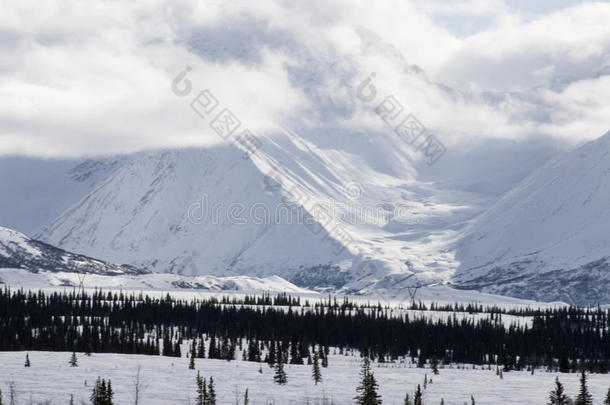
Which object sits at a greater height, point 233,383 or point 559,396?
point 559,396

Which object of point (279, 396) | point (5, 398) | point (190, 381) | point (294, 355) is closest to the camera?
point (5, 398)

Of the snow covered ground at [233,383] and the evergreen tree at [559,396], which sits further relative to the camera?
the snow covered ground at [233,383]

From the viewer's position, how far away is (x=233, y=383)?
4988 inches

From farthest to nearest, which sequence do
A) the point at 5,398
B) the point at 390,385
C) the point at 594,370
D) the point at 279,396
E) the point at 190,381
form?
the point at 594,370 < the point at 390,385 < the point at 190,381 < the point at 279,396 < the point at 5,398

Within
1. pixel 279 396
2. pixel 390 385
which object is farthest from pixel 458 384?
pixel 279 396

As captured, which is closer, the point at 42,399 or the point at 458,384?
the point at 42,399

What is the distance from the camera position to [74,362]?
13462 centimetres

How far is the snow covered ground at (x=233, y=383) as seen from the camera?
115 meters

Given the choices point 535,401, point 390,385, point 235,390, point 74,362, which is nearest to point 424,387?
point 390,385

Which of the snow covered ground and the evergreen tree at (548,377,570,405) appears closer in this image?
the evergreen tree at (548,377,570,405)

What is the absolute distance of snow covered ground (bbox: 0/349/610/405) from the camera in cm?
11538

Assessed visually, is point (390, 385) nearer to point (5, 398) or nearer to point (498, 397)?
point (498, 397)

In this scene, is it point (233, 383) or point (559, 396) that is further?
point (233, 383)

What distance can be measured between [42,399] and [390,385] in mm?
46247
